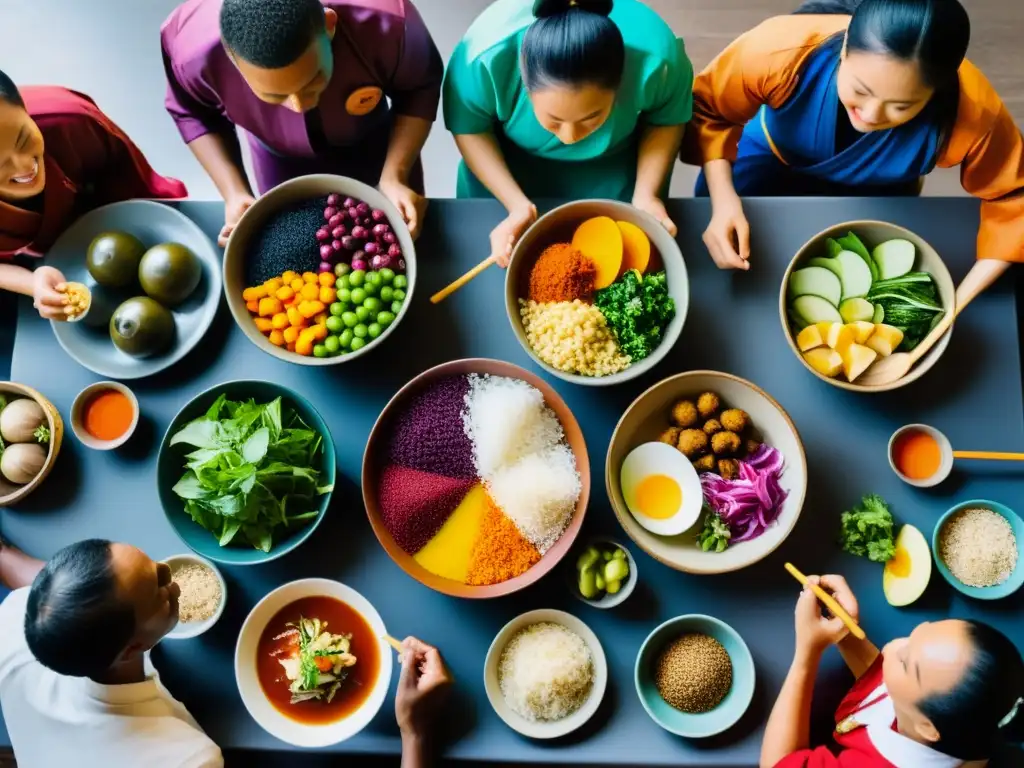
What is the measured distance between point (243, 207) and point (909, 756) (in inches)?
69.9

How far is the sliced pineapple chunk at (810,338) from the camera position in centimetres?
162

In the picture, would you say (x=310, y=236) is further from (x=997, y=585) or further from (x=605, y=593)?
(x=997, y=585)

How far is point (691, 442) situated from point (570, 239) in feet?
1.71

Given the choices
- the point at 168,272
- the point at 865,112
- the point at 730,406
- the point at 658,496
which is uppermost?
the point at 865,112

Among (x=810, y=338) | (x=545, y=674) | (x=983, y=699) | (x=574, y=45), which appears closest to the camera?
(x=983, y=699)

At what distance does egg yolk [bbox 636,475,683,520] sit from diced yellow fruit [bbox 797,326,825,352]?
41 cm

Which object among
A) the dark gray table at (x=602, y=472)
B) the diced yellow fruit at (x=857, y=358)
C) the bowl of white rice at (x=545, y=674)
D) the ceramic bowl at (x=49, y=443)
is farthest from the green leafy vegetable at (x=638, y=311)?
the ceramic bowl at (x=49, y=443)

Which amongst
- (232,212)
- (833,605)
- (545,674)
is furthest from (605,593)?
(232,212)

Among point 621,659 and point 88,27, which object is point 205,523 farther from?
point 88,27

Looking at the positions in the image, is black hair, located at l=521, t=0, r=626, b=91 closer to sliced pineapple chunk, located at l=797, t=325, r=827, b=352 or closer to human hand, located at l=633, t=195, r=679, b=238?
human hand, located at l=633, t=195, r=679, b=238

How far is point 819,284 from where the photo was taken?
65.2 inches

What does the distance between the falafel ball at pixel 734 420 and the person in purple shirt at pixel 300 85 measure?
0.80 m

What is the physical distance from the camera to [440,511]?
1606 mm

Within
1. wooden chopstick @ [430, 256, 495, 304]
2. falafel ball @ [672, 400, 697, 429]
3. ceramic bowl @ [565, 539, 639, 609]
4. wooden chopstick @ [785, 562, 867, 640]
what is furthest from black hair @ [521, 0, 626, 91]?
wooden chopstick @ [785, 562, 867, 640]
